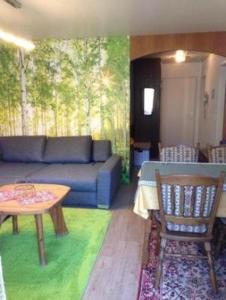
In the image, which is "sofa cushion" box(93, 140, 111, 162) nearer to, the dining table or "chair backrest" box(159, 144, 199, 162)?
"chair backrest" box(159, 144, 199, 162)

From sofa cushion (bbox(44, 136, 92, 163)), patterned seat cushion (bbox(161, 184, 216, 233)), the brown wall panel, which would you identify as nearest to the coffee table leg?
patterned seat cushion (bbox(161, 184, 216, 233))

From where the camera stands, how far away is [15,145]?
14.3 ft

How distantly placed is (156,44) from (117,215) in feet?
8.42

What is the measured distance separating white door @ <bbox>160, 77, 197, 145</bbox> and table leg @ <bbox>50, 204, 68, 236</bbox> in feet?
17.6

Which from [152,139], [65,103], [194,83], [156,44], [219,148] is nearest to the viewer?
[219,148]

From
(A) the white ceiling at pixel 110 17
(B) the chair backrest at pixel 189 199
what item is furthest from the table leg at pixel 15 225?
(A) the white ceiling at pixel 110 17

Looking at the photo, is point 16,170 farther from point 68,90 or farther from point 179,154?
point 179,154

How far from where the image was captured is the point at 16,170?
3.84m

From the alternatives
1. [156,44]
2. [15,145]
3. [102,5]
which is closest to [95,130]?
[15,145]

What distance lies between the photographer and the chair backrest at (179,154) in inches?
124

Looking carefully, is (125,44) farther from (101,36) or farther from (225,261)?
(225,261)

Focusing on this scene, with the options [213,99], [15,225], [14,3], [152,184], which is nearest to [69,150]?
[15,225]

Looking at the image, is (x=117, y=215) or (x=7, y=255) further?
(x=117, y=215)

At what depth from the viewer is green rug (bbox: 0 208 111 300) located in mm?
2016
